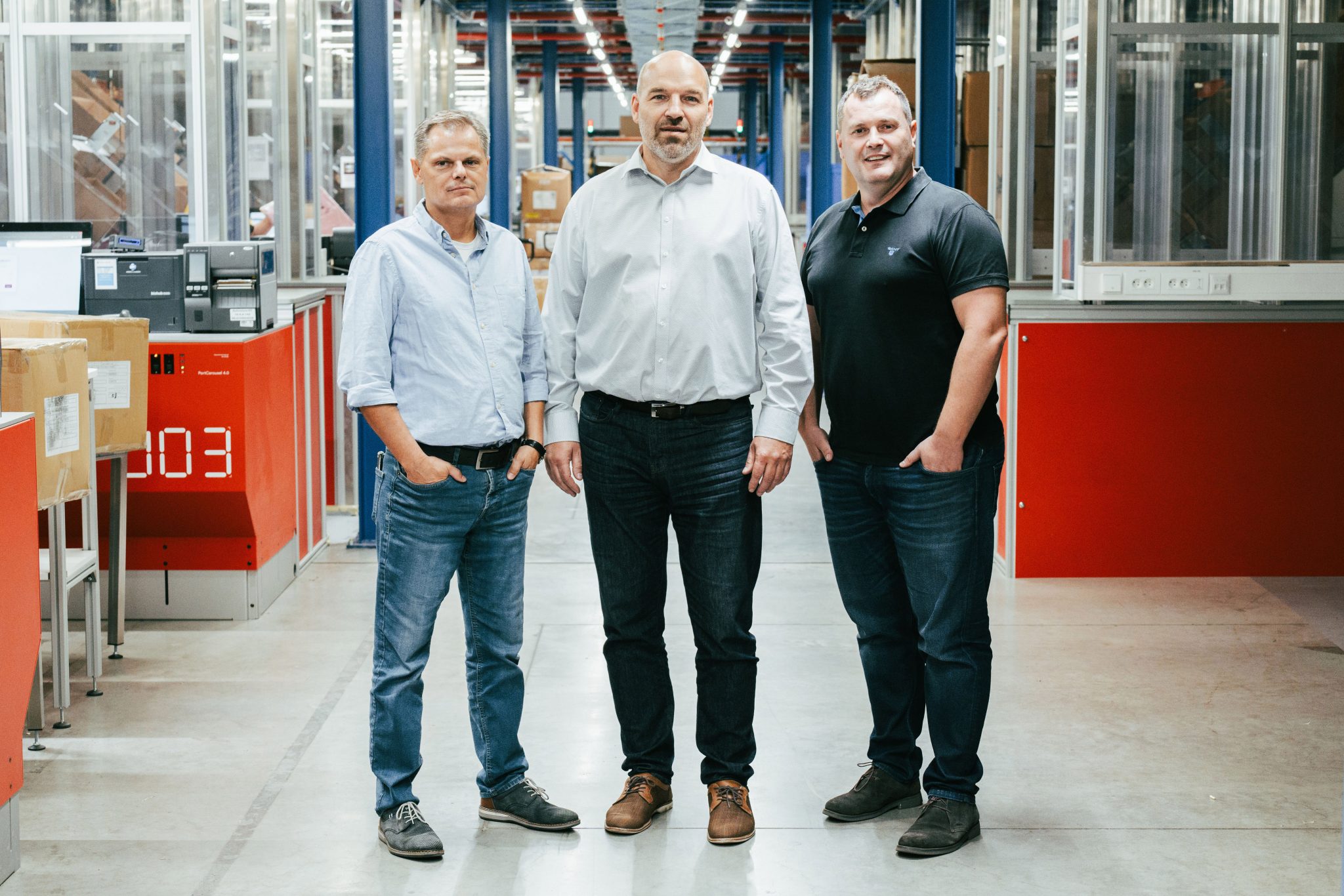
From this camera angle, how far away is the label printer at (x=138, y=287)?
522 cm

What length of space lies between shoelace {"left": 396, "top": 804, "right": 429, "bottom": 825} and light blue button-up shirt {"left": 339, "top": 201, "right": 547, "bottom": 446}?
0.82 meters

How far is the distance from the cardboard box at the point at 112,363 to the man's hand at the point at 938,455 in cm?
270

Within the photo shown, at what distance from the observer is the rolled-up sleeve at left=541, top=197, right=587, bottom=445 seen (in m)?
3.12

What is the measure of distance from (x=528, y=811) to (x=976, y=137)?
26.7ft

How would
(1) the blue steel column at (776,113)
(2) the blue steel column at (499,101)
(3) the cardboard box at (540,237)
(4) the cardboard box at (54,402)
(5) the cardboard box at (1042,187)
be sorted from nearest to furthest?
(4) the cardboard box at (54,402), (5) the cardboard box at (1042,187), (3) the cardboard box at (540,237), (2) the blue steel column at (499,101), (1) the blue steel column at (776,113)

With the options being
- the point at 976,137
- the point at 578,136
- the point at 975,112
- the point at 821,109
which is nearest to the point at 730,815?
the point at 976,137

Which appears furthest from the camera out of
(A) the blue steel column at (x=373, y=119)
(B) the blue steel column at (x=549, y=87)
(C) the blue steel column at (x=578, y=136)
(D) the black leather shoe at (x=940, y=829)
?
(C) the blue steel column at (x=578, y=136)

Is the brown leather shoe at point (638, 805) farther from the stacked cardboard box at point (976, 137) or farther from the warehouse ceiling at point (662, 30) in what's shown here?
the warehouse ceiling at point (662, 30)

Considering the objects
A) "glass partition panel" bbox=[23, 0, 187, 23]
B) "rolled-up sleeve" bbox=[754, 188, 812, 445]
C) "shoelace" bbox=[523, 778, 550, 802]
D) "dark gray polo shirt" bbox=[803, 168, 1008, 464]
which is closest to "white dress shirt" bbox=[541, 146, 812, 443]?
"rolled-up sleeve" bbox=[754, 188, 812, 445]

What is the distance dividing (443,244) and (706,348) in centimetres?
58

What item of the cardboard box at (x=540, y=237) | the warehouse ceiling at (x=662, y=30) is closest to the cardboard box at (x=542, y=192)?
the cardboard box at (x=540, y=237)

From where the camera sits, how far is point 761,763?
12.4 feet

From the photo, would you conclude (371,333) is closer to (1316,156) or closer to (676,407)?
(676,407)

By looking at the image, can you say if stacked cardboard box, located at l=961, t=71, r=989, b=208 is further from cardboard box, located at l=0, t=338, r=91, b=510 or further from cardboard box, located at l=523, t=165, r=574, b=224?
cardboard box, located at l=0, t=338, r=91, b=510
